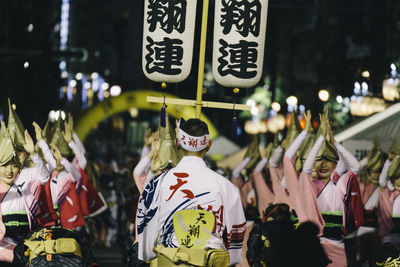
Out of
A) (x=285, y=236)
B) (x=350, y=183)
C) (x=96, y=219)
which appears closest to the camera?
(x=285, y=236)

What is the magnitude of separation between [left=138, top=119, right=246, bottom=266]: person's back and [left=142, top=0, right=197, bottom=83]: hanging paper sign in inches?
102

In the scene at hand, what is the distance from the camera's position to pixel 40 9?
73.2 ft

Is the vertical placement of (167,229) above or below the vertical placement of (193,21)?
below

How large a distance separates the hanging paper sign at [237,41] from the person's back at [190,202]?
2608 mm

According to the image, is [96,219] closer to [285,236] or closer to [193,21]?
[193,21]

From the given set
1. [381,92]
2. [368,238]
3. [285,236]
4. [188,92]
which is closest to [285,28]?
[381,92]

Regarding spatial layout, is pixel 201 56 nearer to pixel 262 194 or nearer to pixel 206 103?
pixel 206 103

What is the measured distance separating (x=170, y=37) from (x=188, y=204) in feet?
10.9

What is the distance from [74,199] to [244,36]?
4.35 meters

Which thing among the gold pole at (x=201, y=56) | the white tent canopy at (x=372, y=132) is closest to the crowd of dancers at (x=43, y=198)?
the gold pole at (x=201, y=56)

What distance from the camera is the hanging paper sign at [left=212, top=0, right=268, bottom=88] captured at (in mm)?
9766

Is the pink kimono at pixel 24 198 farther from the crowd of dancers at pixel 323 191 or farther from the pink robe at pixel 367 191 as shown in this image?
the pink robe at pixel 367 191

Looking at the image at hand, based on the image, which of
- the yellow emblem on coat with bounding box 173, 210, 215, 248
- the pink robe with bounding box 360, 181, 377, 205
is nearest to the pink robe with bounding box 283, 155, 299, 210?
the pink robe with bounding box 360, 181, 377, 205

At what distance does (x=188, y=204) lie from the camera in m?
7.00
